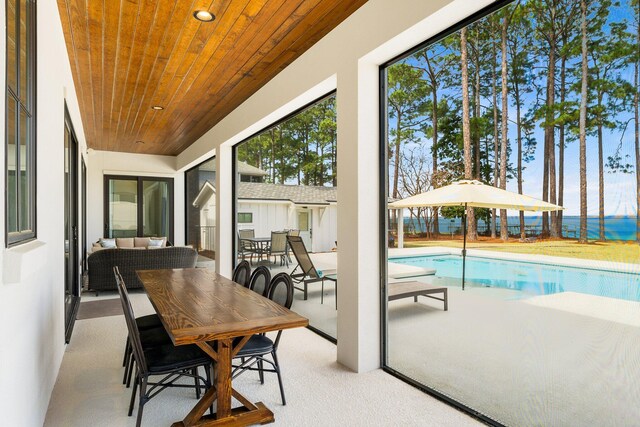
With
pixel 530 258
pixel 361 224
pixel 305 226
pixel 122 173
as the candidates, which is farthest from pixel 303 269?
pixel 122 173

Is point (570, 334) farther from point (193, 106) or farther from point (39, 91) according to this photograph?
point (193, 106)

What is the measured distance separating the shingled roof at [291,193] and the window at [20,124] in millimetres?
2189

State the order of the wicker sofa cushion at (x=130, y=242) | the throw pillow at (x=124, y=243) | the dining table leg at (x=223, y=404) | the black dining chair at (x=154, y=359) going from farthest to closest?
the throw pillow at (x=124, y=243)
the wicker sofa cushion at (x=130, y=242)
the dining table leg at (x=223, y=404)
the black dining chair at (x=154, y=359)

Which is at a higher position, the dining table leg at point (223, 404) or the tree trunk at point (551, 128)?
the tree trunk at point (551, 128)

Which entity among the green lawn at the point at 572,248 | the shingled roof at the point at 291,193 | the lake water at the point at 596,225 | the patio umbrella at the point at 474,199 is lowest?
the green lawn at the point at 572,248

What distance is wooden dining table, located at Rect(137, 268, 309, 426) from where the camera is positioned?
1.99 m

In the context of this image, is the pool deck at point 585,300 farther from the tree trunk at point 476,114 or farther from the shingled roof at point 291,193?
the shingled roof at point 291,193

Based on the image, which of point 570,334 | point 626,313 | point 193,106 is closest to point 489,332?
point 570,334

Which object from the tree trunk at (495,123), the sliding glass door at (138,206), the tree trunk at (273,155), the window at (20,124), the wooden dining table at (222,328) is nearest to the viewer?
the window at (20,124)

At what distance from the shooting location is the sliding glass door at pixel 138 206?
30.5ft

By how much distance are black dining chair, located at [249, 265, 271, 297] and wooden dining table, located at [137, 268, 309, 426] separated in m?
0.31

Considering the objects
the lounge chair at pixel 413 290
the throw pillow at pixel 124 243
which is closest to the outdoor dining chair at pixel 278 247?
the lounge chair at pixel 413 290

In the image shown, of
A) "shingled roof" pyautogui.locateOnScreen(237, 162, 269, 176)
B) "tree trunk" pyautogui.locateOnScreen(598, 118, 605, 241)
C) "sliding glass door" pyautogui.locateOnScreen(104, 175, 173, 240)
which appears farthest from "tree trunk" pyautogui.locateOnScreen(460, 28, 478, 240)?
"sliding glass door" pyautogui.locateOnScreen(104, 175, 173, 240)

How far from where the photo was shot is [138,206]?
9.55m
